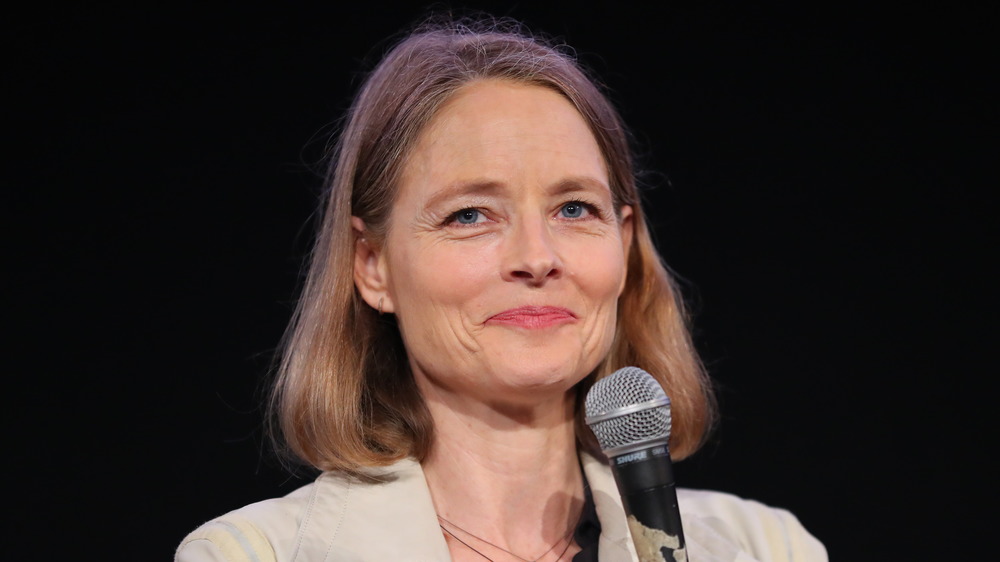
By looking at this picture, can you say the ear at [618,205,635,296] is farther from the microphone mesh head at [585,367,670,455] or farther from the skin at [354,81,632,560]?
the microphone mesh head at [585,367,670,455]

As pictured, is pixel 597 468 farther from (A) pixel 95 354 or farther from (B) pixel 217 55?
(B) pixel 217 55

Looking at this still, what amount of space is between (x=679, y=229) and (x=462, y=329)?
1723 mm

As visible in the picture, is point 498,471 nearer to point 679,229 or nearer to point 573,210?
point 573,210

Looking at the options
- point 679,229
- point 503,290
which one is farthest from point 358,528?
point 679,229

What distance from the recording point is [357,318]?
2.35 m

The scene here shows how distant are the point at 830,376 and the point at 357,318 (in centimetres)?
185

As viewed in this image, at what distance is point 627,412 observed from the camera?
1.51 metres

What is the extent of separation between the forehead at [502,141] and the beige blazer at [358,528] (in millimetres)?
593

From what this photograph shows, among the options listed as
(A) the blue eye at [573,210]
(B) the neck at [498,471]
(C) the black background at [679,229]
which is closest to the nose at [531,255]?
(A) the blue eye at [573,210]

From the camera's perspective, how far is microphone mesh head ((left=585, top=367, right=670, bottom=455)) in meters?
1.50

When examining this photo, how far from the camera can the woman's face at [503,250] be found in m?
2.04

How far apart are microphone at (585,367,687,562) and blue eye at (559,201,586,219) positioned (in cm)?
67

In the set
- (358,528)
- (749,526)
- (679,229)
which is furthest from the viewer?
(679,229)

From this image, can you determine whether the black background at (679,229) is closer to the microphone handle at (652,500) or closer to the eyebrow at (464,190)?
the eyebrow at (464,190)
